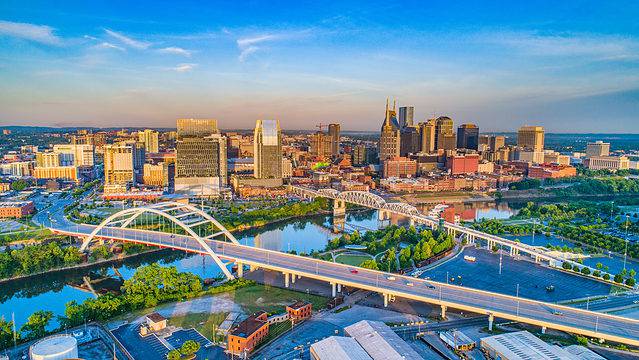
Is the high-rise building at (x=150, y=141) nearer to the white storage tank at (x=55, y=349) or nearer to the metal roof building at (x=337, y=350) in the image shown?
the white storage tank at (x=55, y=349)

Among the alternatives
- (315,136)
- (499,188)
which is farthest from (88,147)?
(499,188)

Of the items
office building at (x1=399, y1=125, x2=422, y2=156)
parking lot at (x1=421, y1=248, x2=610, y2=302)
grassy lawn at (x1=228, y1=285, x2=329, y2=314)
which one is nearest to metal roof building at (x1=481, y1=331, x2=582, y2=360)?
parking lot at (x1=421, y1=248, x2=610, y2=302)

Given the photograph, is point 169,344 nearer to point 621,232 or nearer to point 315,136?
point 621,232

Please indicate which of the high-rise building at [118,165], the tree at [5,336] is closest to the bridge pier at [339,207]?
the high-rise building at [118,165]

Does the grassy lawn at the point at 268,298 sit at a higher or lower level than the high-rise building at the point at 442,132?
lower

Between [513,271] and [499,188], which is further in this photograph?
[499,188]
